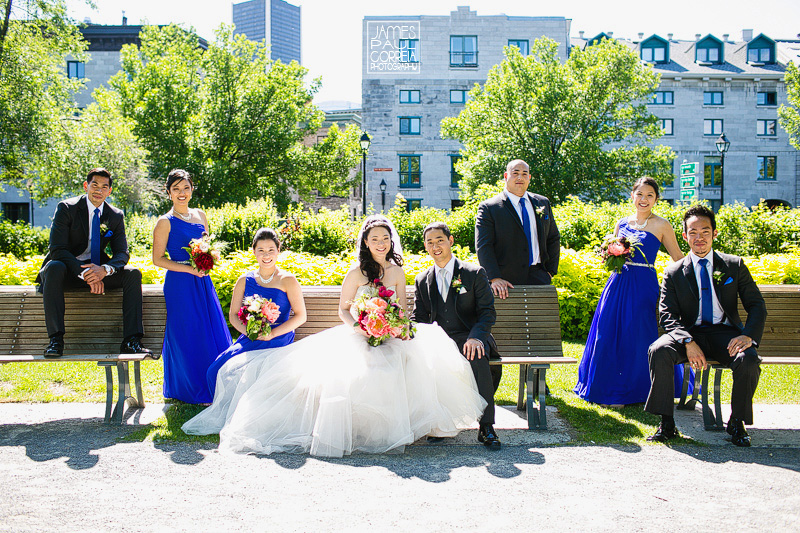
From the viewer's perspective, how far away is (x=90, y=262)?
6.19 m

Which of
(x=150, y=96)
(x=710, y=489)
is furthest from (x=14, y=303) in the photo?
(x=150, y=96)

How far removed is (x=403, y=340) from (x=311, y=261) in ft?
17.3

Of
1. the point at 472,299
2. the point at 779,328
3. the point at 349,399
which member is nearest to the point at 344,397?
the point at 349,399

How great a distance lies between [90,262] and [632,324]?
559 centimetres

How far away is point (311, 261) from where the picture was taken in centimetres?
1034

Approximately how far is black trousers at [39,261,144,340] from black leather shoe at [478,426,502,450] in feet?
11.6

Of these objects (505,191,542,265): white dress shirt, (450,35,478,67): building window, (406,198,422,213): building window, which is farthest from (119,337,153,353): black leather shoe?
(450,35,478,67): building window

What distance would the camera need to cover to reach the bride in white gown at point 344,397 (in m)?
4.90

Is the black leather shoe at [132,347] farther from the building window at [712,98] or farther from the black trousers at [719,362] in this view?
the building window at [712,98]

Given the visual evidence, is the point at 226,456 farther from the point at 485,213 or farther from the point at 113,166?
the point at 113,166

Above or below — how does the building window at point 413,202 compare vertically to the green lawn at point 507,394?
above

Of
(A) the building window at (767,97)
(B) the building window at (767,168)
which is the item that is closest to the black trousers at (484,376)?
(B) the building window at (767,168)

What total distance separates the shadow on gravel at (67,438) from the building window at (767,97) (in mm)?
50200

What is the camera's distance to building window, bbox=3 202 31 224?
42719 mm
